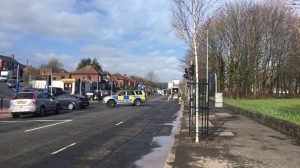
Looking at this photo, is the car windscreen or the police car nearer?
the car windscreen

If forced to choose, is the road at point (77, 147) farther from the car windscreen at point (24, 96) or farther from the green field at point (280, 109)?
Answer: the car windscreen at point (24, 96)

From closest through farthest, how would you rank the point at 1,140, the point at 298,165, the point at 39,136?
the point at 298,165 → the point at 1,140 → the point at 39,136

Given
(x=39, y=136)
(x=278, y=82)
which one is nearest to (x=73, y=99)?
(x=39, y=136)

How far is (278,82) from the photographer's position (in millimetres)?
65250

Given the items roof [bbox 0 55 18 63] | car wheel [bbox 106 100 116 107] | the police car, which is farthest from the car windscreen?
roof [bbox 0 55 18 63]

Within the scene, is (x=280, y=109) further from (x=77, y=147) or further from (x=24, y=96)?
(x=77, y=147)

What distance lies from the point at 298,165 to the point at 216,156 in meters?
2.03

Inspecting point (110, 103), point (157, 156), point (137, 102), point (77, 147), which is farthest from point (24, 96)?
point (137, 102)

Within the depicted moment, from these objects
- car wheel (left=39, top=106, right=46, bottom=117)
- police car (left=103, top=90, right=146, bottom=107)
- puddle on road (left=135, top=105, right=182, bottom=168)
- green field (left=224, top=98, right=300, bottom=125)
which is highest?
police car (left=103, top=90, right=146, bottom=107)

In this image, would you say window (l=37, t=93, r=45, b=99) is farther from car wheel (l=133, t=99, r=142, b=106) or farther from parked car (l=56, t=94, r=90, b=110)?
car wheel (l=133, t=99, r=142, b=106)

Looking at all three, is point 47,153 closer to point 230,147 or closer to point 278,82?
point 230,147

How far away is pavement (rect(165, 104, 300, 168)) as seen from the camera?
1001 cm

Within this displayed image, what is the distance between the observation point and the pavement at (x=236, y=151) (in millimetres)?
10008

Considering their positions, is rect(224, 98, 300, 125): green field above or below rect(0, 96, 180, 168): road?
above
